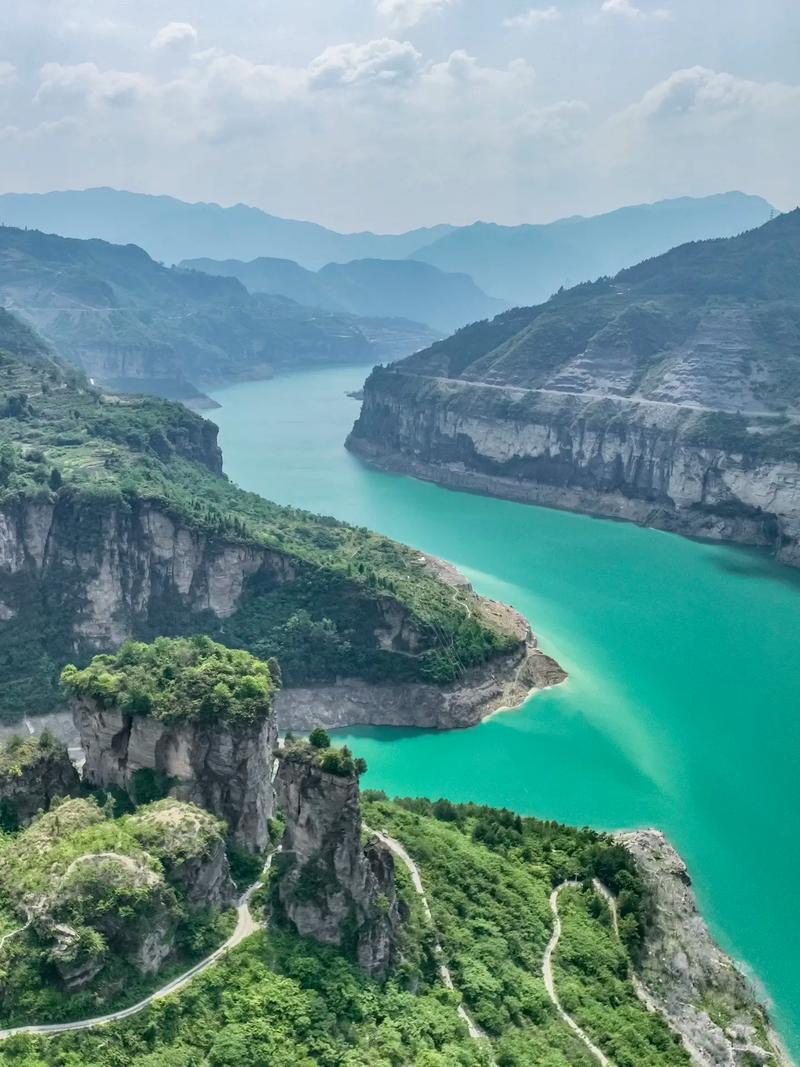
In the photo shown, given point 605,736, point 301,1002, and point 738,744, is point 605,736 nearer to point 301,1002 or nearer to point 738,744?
point 738,744

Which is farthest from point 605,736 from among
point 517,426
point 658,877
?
point 517,426

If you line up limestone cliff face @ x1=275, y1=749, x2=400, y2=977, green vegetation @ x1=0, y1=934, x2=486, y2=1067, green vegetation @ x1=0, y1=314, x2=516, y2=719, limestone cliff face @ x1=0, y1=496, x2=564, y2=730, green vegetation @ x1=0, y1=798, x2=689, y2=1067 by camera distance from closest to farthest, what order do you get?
green vegetation @ x1=0, y1=934, x2=486, y2=1067, green vegetation @ x1=0, y1=798, x2=689, y2=1067, limestone cliff face @ x1=275, y1=749, x2=400, y2=977, limestone cliff face @ x1=0, y1=496, x2=564, y2=730, green vegetation @ x1=0, y1=314, x2=516, y2=719

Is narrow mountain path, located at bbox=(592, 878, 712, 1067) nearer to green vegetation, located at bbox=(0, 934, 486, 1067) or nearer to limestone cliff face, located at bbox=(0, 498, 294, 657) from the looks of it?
green vegetation, located at bbox=(0, 934, 486, 1067)

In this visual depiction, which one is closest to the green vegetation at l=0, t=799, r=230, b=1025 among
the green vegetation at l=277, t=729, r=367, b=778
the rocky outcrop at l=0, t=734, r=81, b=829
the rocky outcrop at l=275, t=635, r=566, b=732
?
the rocky outcrop at l=0, t=734, r=81, b=829

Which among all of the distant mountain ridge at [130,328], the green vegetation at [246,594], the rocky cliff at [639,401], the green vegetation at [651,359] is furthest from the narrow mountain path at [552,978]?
the distant mountain ridge at [130,328]

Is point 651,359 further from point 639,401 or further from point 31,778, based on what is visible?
point 31,778

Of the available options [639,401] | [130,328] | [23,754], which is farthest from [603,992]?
[130,328]

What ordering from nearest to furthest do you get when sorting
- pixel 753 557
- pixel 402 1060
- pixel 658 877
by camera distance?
pixel 402 1060, pixel 658 877, pixel 753 557
